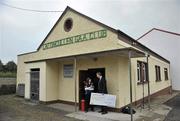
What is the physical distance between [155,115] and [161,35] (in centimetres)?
1940

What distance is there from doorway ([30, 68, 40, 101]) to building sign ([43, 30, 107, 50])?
207 cm

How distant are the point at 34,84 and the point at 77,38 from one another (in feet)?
14.7

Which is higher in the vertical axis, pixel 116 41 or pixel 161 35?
pixel 161 35

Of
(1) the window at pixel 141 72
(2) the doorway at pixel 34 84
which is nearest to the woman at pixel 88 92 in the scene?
(1) the window at pixel 141 72

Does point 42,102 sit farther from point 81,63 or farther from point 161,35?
point 161,35

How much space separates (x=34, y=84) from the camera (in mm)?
14539

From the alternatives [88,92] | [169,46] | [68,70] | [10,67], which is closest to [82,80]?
[88,92]

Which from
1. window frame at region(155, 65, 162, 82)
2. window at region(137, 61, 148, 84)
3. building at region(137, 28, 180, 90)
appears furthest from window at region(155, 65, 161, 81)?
building at region(137, 28, 180, 90)

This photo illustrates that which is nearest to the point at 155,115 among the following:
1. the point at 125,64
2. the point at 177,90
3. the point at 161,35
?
the point at 125,64

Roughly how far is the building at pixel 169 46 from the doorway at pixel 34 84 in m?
17.9

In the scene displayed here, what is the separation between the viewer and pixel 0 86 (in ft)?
65.3

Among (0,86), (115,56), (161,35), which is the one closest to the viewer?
(115,56)

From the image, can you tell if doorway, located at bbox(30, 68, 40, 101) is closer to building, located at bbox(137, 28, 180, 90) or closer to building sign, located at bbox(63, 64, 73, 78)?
building sign, located at bbox(63, 64, 73, 78)

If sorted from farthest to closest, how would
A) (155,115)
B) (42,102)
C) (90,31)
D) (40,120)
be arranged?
1. (42,102)
2. (90,31)
3. (155,115)
4. (40,120)
